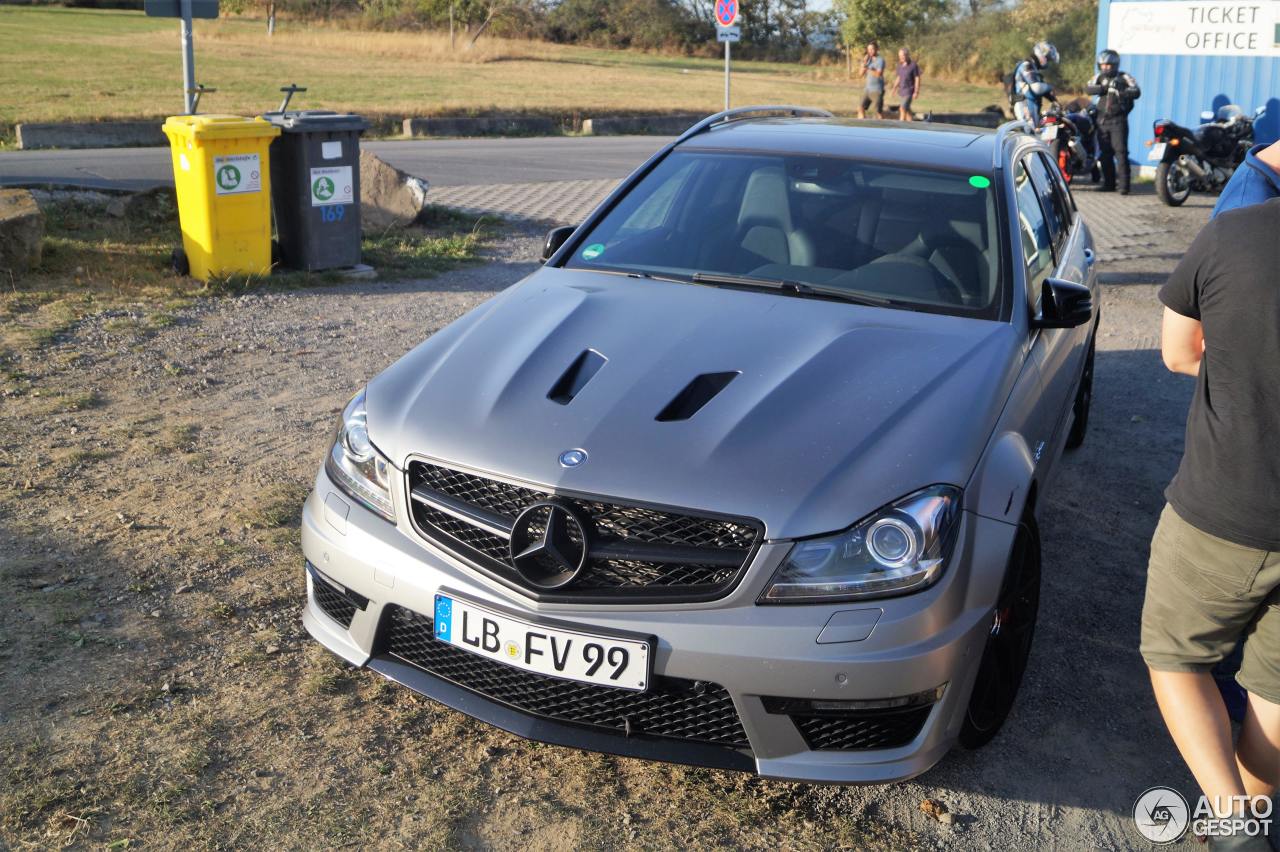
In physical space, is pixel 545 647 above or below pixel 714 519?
below

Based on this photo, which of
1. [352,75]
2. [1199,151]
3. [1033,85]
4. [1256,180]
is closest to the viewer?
[1256,180]

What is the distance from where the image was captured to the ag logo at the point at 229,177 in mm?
8281

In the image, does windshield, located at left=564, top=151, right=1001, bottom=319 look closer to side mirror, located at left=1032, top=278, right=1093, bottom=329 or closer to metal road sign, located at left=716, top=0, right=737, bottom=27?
side mirror, located at left=1032, top=278, right=1093, bottom=329

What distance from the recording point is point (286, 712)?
11.4 ft

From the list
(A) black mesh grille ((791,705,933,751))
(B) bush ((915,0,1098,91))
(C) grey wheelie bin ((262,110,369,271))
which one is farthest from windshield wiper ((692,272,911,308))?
(B) bush ((915,0,1098,91))

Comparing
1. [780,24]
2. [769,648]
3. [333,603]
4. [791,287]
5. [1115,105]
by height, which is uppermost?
[780,24]

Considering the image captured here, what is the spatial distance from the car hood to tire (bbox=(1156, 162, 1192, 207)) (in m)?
12.6

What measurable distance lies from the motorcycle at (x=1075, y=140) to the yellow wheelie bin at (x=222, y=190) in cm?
1054

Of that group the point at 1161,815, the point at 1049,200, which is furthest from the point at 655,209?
the point at 1161,815

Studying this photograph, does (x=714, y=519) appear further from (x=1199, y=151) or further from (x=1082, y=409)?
(x=1199, y=151)

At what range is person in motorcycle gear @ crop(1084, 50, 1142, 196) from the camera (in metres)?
15.9

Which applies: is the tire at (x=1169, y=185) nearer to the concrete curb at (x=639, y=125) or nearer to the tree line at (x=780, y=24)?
the concrete curb at (x=639, y=125)

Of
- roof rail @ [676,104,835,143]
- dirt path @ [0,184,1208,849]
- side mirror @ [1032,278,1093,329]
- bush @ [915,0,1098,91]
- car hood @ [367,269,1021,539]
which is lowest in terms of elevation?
dirt path @ [0,184,1208,849]

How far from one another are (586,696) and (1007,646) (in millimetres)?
1289
